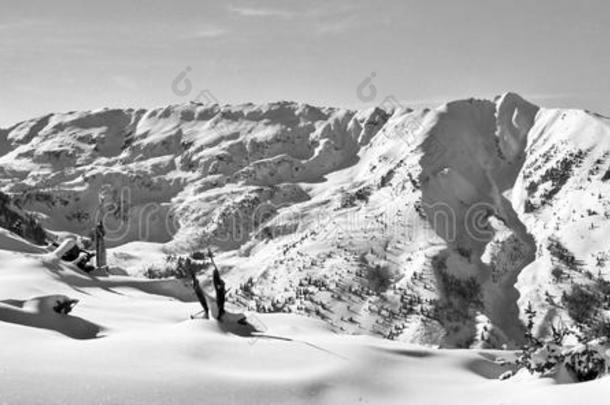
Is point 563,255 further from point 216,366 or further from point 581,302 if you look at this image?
point 216,366

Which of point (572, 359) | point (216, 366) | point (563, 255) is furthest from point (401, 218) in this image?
point (216, 366)

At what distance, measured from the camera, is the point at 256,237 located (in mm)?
151875

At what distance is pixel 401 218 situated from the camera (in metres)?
130

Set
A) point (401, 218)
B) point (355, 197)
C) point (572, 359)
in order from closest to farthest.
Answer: point (572, 359) < point (401, 218) < point (355, 197)

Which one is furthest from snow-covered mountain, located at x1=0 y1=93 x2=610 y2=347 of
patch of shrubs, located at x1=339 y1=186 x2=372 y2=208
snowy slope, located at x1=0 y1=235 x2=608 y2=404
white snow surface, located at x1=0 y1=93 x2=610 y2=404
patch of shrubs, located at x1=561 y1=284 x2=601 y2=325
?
snowy slope, located at x1=0 y1=235 x2=608 y2=404

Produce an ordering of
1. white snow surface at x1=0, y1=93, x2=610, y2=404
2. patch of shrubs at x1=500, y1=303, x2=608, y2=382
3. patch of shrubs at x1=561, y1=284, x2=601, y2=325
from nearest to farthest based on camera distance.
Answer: white snow surface at x1=0, y1=93, x2=610, y2=404 → patch of shrubs at x1=500, y1=303, x2=608, y2=382 → patch of shrubs at x1=561, y1=284, x2=601, y2=325

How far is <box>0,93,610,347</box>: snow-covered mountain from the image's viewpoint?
4008 inches

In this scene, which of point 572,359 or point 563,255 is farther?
point 563,255

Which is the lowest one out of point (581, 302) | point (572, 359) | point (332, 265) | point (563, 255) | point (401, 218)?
point (581, 302)

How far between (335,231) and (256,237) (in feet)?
94.5

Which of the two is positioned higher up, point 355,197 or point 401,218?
point 355,197

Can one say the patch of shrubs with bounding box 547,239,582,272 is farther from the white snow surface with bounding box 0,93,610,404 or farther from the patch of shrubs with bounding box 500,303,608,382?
the patch of shrubs with bounding box 500,303,608,382

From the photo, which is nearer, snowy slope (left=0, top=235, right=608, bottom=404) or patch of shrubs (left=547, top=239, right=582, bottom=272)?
snowy slope (left=0, top=235, right=608, bottom=404)

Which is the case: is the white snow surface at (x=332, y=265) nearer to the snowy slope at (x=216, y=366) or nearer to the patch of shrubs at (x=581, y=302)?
the snowy slope at (x=216, y=366)
